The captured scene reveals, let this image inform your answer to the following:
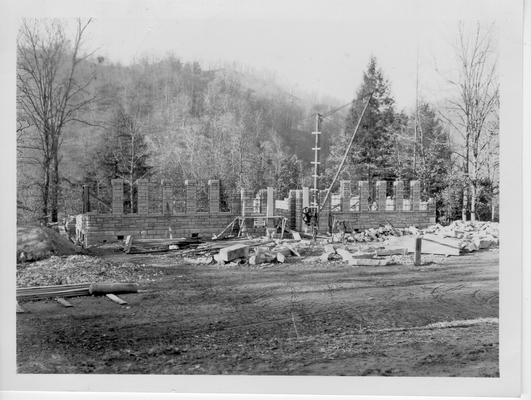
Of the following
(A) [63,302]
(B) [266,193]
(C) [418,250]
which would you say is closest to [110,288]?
(A) [63,302]

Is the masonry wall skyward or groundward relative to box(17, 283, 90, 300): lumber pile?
skyward

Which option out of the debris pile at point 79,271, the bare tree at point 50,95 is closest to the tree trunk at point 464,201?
the debris pile at point 79,271

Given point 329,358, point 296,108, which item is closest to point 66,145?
point 296,108

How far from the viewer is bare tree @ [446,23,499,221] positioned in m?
5.18

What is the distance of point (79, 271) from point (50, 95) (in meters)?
1.99

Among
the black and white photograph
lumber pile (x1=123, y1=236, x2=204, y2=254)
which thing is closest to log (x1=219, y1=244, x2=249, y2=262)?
the black and white photograph

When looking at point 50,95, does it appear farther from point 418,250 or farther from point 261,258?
point 418,250

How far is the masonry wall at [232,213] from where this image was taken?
5.43 meters

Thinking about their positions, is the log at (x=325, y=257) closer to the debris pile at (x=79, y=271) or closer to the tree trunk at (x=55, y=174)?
the debris pile at (x=79, y=271)

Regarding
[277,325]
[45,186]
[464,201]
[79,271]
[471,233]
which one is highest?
[45,186]

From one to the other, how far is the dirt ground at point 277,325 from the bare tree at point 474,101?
987 mm

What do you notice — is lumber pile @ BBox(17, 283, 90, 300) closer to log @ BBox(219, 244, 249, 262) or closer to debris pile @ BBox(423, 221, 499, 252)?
log @ BBox(219, 244, 249, 262)

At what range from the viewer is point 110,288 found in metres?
5.32

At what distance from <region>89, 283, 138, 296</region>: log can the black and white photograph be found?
17 millimetres
